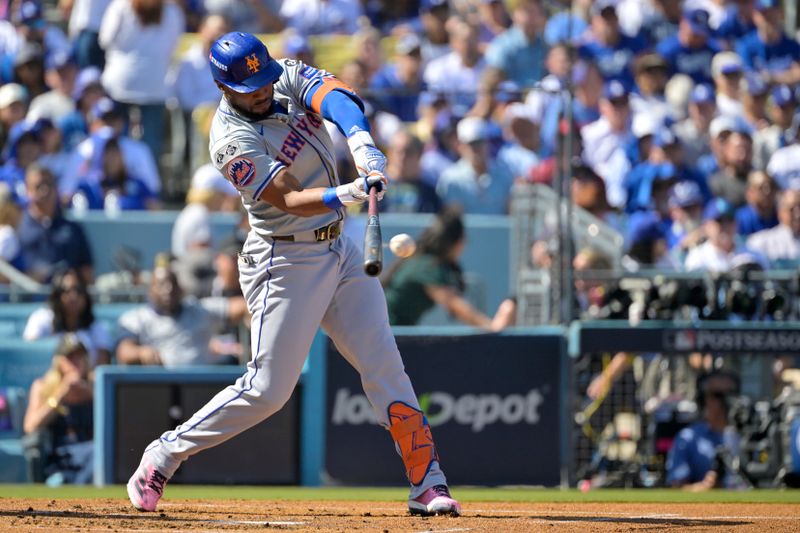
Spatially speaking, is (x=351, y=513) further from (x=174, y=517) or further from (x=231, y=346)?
(x=231, y=346)

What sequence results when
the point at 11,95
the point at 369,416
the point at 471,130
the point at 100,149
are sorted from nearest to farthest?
the point at 369,416
the point at 100,149
the point at 471,130
the point at 11,95

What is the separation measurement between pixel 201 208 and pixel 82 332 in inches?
65.2

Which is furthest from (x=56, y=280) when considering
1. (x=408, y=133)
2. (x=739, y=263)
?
(x=739, y=263)

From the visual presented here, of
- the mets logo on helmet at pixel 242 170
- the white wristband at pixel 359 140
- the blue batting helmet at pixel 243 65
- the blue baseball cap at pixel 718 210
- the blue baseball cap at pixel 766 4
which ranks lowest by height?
the mets logo on helmet at pixel 242 170

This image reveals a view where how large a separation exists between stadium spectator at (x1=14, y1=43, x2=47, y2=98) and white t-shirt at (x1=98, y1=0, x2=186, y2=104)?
2.35ft

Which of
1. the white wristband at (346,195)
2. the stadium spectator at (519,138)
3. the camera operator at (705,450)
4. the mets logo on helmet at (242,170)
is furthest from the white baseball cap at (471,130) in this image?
the white wristband at (346,195)

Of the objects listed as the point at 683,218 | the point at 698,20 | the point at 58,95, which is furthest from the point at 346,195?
the point at 698,20

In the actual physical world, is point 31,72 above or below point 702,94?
above

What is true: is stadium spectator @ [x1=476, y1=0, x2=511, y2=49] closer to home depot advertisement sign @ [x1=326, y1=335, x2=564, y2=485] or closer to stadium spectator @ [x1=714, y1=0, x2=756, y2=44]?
stadium spectator @ [x1=714, y1=0, x2=756, y2=44]

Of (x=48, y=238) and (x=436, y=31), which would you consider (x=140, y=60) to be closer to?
(x=48, y=238)

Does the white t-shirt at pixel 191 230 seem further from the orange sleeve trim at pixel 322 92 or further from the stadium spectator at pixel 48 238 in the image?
the orange sleeve trim at pixel 322 92

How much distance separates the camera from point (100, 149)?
504 inches

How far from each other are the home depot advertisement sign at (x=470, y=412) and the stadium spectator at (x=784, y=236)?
262 cm

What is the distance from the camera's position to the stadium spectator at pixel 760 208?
1238 cm
